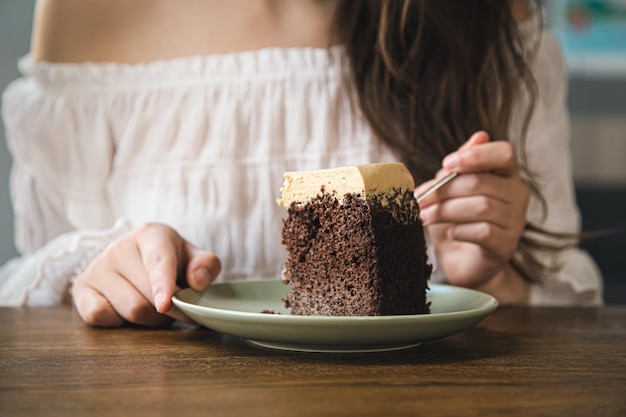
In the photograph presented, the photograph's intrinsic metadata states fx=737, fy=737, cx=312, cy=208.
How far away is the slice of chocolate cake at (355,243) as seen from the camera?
0.75 meters

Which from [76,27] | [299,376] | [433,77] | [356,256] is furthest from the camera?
[76,27]

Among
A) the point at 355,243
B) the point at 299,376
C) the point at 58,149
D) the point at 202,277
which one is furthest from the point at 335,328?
the point at 58,149

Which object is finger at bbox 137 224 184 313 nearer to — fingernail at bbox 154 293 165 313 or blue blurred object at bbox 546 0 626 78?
fingernail at bbox 154 293 165 313

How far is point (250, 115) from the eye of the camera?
1.36m

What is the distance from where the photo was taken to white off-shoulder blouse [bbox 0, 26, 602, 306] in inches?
51.8

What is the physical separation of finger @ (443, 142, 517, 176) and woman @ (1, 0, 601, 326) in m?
0.22

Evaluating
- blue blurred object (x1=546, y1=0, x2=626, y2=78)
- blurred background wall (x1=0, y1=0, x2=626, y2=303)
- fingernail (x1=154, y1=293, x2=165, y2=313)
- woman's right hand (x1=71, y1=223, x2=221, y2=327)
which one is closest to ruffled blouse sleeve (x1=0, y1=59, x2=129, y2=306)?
woman's right hand (x1=71, y1=223, x2=221, y2=327)

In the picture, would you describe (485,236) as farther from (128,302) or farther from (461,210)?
(128,302)

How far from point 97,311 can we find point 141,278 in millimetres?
62

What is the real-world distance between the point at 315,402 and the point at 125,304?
0.39 m

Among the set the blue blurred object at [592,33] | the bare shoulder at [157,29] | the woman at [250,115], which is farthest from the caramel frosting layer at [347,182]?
the blue blurred object at [592,33]

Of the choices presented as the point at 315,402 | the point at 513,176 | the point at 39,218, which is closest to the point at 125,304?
the point at 315,402

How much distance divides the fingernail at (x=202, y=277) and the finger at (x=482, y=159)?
0.33 meters

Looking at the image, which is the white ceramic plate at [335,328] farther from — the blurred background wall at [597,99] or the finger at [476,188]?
the blurred background wall at [597,99]
